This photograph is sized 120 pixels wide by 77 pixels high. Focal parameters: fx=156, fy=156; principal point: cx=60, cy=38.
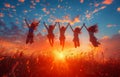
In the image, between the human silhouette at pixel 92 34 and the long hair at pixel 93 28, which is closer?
the human silhouette at pixel 92 34

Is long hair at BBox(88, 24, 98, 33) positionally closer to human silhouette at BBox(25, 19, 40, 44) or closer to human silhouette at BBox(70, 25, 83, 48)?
human silhouette at BBox(70, 25, 83, 48)

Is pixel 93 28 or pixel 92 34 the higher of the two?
pixel 93 28

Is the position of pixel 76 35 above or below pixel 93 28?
below

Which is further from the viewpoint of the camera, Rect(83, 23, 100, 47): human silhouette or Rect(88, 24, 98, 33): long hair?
Rect(88, 24, 98, 33): long hair

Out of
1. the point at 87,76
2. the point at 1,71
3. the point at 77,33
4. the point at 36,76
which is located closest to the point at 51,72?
the point at 36,76

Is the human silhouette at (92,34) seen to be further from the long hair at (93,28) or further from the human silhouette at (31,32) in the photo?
the human silhouette at (31,32)

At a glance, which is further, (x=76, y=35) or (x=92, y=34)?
(x=76, y=35)

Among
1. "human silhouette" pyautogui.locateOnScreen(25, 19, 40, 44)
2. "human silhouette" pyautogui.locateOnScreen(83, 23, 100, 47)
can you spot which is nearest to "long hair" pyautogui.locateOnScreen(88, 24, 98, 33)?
"human silhouette" pyautogui.locateOnScreen(83, 23, 100, 47)

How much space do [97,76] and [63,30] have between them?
16.4 meters

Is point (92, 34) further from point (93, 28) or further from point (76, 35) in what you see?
point (76, 35)

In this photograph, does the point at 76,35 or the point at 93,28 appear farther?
the point at 76,35

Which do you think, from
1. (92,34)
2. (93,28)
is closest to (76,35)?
(92,34)

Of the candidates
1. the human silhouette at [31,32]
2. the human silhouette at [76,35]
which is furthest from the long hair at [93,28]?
the human silhouette at [31,32]

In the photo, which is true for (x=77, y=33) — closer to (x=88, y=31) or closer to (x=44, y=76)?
(x=88, y=31)
